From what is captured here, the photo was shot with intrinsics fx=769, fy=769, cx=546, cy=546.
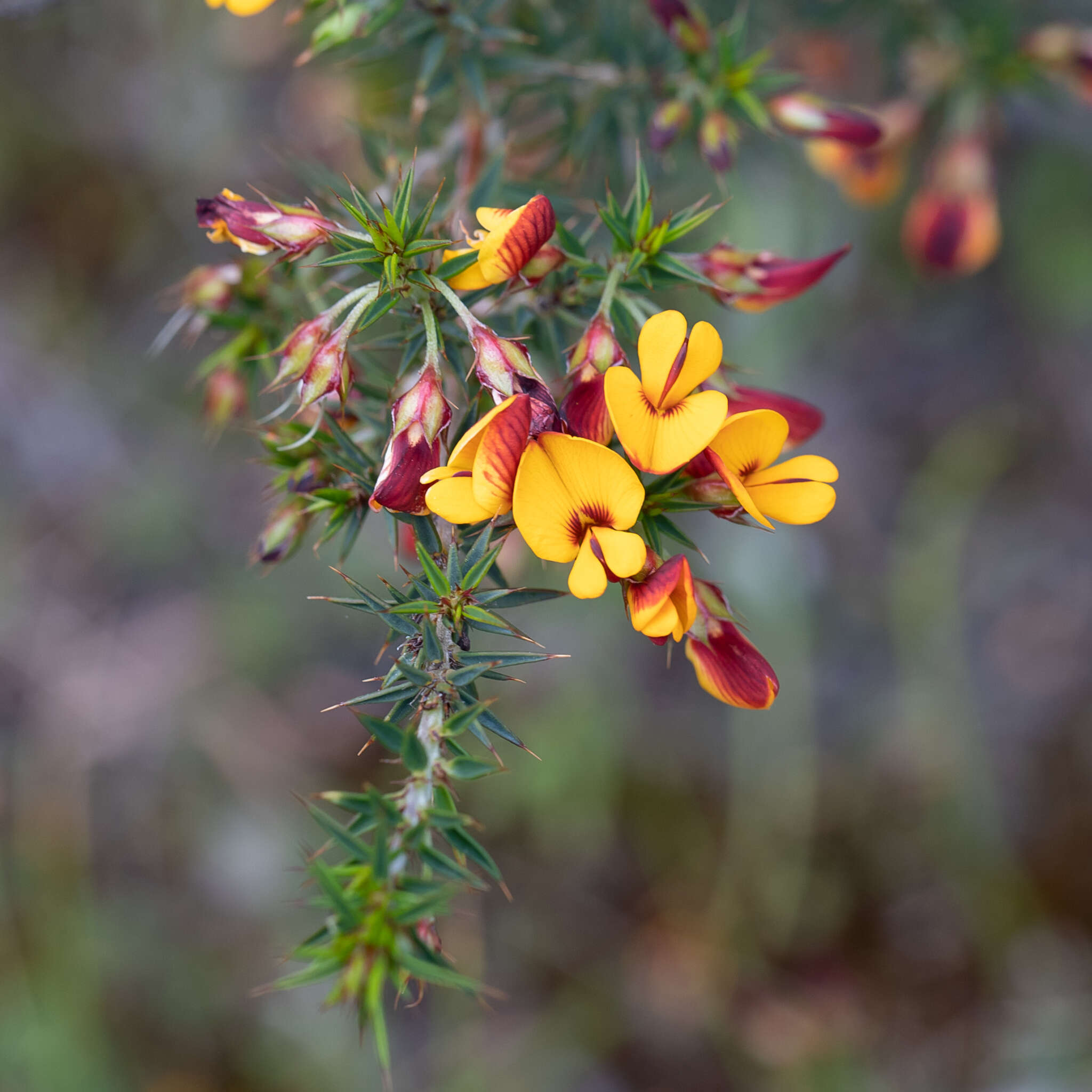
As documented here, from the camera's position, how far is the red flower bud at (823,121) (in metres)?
1.54

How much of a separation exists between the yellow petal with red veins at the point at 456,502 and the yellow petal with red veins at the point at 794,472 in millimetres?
388

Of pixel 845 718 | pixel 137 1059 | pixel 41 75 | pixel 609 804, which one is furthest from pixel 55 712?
pixel 845 718

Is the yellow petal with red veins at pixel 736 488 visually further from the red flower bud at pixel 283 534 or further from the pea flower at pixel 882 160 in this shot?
the pea flower at pixel 882 160

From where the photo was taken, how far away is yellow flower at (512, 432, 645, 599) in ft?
3.07

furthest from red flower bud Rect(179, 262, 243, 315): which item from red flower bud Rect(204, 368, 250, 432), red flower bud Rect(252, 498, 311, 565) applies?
red flower bud Rect(252, 498, 311, 565)

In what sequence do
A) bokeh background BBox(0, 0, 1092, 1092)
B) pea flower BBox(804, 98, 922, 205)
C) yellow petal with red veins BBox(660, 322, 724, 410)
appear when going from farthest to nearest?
bokeh background BBox(0, 0, 1092, 1092)
pea flower BBox(804, 98, 922, 205)
yellow petal with red veins BBox(660, 322, 724, 410)

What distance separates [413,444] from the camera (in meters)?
1.00

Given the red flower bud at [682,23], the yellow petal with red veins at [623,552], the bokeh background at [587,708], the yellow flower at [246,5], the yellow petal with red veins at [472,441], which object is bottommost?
the bokeh background at [587,708]

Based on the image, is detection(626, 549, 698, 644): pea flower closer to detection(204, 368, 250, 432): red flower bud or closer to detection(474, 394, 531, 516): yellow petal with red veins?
detection(474, 394, 531, 516): yellow petal with red veins

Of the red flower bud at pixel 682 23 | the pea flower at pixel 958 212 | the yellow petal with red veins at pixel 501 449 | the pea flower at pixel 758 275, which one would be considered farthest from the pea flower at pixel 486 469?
the pea flower at pixel 958 212

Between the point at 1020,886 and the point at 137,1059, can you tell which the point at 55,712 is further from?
the point at 1020,886

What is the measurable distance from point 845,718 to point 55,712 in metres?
3.50

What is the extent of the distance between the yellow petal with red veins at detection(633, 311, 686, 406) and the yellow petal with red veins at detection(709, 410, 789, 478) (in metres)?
0.10

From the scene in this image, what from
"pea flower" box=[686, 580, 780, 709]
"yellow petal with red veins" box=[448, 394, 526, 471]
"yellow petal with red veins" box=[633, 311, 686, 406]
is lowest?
"pea flower" box=[686, 580, 780, 709]
